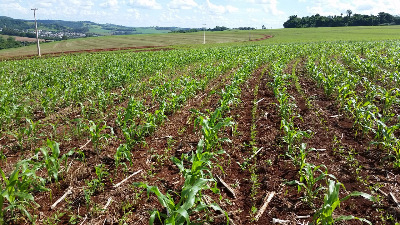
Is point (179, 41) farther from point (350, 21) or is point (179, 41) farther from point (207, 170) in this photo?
point (350, 21)

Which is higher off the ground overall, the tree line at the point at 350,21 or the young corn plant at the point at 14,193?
the tree line at the point at 350,21

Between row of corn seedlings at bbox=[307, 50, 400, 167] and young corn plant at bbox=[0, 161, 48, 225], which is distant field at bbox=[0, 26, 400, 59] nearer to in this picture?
row of corn seedlings at bbox=[307, 50, 400, 167]

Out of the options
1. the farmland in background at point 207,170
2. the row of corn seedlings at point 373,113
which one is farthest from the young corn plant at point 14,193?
the row of corn seedlings at point 373,113

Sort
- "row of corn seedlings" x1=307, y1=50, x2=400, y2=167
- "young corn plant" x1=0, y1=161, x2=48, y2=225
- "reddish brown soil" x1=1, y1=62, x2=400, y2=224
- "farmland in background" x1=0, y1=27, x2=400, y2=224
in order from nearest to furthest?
"young corn plant" x1=0, y1=161, x2=48, y2=225 → "farmland in background" x1=0, y1=27, x2=400, y2=224 → "reddish brown soil" x1=1, y1=62, x2=400, y2=224 → "row of corn seedlings" x1=307, y1=50, x2=400, y2=167

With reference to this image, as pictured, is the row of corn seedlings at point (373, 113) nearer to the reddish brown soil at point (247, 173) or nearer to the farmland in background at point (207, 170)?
the farmland in background at point (207, 170)

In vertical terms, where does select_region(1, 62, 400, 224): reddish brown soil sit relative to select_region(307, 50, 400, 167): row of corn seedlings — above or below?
→ below

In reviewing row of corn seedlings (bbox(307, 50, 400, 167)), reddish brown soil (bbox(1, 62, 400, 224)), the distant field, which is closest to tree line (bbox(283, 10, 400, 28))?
the distant field

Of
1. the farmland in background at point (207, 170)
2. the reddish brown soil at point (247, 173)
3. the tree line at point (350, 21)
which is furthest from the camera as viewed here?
the tree line at point (350, 21)

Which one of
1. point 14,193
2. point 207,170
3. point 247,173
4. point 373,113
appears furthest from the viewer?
point 373,113

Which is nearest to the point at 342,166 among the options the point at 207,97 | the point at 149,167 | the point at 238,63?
the point at 149,167

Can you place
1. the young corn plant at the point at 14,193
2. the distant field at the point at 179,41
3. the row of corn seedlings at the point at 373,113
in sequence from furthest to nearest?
the distant field at the point at 179,41 → the row of corn seedlings at the point at 373,113 → the young corn plant at the point at 14,193

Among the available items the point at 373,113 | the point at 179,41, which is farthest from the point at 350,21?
the point at 373,113

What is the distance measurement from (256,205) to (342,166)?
202 cm

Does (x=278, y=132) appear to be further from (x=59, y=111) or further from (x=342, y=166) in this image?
→ (x=59, y=111)
